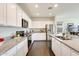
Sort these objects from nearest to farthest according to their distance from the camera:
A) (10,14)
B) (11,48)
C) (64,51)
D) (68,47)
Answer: (11,48) < (68,47) < (64,51) < (10,14)

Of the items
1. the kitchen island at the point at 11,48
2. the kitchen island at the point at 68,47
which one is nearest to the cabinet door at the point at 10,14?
the kitchen island at the point at 11,48

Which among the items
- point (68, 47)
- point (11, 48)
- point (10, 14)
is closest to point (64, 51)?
point (68, 47)

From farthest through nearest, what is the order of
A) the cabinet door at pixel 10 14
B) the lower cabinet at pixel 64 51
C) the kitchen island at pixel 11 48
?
the cabinet door at pixel 10 14, the lower cabinet at pixel 64 51, the kitchen island at pixel 11 48

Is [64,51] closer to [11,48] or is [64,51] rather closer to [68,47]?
[68,47]

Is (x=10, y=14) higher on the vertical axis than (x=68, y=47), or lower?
higher

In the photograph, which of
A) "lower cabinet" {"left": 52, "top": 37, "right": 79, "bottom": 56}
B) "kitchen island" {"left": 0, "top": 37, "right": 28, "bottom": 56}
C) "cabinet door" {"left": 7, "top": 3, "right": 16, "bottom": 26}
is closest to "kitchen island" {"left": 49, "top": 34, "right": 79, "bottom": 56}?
"lower cabinet" {"left": 52, "top": 37, "right": 79, "bottom": 56}

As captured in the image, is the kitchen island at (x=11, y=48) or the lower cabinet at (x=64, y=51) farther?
the lower cabinet at (x=64, y=51)

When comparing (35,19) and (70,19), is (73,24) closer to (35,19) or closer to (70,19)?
(70,19)

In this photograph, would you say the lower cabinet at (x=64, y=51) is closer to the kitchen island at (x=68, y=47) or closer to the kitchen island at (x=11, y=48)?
the kitchen island at (x=68, y=47)

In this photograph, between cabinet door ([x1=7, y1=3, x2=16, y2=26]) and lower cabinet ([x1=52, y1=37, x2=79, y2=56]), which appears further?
cabinet door ([x1=7, y1=3, x2=16, y2=26])

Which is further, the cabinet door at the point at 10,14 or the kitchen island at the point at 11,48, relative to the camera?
the cabinet door at the point at 10,14

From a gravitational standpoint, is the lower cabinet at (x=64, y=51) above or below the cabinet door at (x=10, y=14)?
below

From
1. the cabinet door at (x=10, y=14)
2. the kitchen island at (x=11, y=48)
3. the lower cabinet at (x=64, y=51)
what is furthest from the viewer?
the cabinet door at (x=10, y=14)

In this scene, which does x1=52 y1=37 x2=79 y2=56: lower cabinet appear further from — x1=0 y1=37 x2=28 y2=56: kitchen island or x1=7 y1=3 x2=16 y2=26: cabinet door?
x1=7 y1=3 x2=16 y2=26: cabinet door
